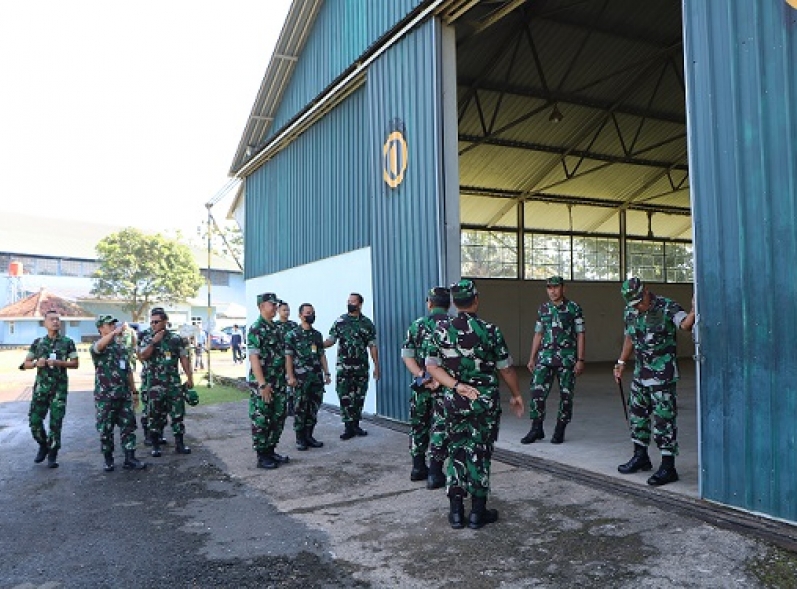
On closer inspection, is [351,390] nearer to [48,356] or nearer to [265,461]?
[265,461]

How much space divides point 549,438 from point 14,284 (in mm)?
46118

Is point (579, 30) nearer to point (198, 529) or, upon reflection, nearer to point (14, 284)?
point (198, 529)

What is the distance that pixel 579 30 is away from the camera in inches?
454

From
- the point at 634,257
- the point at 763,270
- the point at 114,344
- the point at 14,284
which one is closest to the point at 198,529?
the point at 114,344

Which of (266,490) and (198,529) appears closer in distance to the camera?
(198,529)

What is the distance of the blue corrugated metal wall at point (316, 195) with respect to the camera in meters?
9.79

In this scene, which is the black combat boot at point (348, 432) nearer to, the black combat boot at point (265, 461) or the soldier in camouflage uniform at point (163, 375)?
the black combat boot at point (265, 461)

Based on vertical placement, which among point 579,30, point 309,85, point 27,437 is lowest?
point 27,437

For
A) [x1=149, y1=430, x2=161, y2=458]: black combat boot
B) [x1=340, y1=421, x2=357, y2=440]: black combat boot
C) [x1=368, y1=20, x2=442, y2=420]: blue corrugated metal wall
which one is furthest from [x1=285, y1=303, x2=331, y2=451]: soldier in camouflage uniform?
[x1=149, y1=430, x2=161, y2=458]: black combat boot

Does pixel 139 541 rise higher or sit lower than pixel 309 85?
lower

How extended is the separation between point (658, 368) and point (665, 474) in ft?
2.76

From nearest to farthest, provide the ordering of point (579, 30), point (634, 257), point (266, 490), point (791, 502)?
point (791, 502), point (266, 490), point (579, 30), point (634, 257)

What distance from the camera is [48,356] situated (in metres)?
6.52

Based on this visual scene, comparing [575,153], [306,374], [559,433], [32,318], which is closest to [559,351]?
[559,433]
